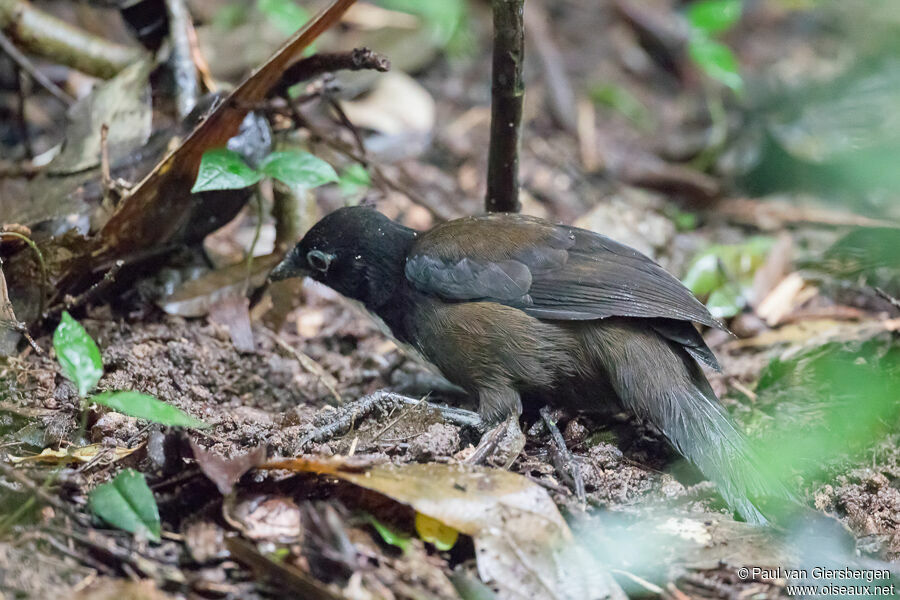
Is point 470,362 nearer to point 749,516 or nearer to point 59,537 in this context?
point 749,516

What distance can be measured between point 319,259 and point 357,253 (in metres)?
0.21

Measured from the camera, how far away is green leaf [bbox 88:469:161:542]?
2.82 m

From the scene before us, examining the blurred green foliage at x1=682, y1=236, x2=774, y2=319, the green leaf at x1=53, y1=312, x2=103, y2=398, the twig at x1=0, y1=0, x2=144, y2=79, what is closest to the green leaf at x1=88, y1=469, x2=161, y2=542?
the green leaf at x1=53, y1=312, x2=103, y2=398

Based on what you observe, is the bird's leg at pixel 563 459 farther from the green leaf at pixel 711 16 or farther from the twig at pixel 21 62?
the green leaf at pixel 711 16

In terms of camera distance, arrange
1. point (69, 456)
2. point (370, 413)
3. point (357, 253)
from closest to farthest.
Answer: point (69, 456) → point (370, 413) → point (357, 253)

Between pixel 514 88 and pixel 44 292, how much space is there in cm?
236

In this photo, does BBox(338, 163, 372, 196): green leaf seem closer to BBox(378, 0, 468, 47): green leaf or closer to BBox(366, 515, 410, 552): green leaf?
BBox(378, 0, 468, 47): green leaf

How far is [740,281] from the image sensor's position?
569 centimetres

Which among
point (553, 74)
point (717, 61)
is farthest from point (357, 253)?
point (553, 74)

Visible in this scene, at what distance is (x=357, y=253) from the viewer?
4.57 m

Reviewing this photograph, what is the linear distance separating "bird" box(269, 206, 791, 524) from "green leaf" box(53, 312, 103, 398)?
1682mm

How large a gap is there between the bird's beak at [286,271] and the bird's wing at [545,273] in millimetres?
635

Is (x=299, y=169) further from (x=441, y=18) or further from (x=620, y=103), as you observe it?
(x=620, y=103)

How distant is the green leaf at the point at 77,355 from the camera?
9.75ft
